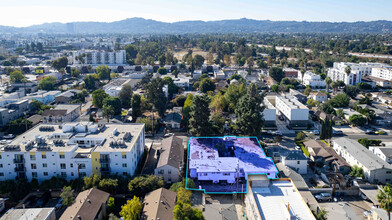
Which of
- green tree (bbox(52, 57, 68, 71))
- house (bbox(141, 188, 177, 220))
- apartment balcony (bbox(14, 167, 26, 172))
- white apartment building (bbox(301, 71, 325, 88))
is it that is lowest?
house (bbox(141, 188, 177, 220))

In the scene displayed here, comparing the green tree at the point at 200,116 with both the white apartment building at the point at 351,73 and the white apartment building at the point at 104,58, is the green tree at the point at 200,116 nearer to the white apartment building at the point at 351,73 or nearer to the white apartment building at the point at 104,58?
the white apartment building at the point at 351,73

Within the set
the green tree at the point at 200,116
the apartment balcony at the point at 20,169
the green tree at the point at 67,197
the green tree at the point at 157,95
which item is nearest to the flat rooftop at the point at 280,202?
the green tree at the point at 67,197

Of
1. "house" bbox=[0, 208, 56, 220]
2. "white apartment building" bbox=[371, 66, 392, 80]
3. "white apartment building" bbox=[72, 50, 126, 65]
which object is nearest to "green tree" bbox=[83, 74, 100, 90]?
"white apartment building" bbox=[72, 50, 126, 65]

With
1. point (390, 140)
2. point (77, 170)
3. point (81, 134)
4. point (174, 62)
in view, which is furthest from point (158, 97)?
point (174, 62)

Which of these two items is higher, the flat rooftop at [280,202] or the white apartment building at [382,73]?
the white apartment building at [382,73]

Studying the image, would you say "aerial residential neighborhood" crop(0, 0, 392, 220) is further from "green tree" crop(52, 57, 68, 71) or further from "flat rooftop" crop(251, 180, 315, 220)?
"green tree" crop(52, 57, 68, 71)

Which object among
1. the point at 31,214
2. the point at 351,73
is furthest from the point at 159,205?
the point at 351,73
